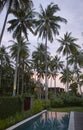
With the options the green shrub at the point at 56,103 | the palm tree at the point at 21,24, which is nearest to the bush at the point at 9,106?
the palm tree at the point at 21,24

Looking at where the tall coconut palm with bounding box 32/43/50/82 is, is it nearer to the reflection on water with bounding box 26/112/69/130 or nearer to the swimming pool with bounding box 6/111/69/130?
the swimming pool with bounding box 6/111/69/130

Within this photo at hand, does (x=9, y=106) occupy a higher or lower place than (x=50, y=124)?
higher

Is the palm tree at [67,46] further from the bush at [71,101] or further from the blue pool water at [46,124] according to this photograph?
the blue pool water at [46,124]

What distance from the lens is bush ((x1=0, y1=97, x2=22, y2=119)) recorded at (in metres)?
15.2

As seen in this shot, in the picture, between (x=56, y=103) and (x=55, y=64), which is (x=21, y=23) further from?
(x=55, y=64)

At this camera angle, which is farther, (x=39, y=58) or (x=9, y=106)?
(x=39, y=58)

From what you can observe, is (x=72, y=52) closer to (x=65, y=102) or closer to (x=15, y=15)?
(x=65, y=102)

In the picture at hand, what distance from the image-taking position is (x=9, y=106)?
1689 centimetres

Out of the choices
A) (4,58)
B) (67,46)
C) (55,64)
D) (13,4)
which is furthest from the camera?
(55,64)

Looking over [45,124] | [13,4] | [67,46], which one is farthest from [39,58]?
[45,124]

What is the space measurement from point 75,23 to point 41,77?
42.0m

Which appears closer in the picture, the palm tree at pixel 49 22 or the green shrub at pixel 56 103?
the green shrub at pixel 56 103

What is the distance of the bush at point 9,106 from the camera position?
15225 millimetres

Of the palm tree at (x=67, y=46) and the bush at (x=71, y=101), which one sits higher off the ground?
the palm tree at (x=67, y=46)
